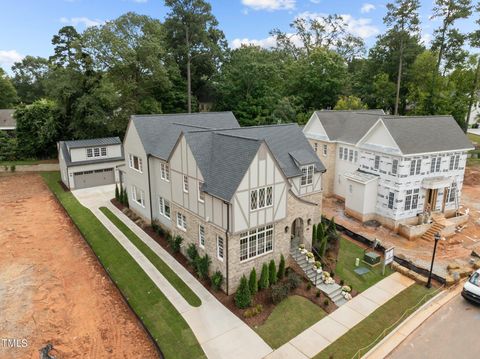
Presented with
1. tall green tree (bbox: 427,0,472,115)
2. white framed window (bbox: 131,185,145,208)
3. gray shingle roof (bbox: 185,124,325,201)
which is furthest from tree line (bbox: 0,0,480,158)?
gray shingle roof (bbox: 185,124,325,201)

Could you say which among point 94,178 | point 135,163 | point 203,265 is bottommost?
point 203,265

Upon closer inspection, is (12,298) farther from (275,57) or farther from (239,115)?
(275,57)

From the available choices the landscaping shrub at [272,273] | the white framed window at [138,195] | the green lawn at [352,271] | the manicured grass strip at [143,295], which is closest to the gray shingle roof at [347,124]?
the green lawn at [352,271]

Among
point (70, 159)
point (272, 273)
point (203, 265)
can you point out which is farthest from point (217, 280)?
point (70, 159)

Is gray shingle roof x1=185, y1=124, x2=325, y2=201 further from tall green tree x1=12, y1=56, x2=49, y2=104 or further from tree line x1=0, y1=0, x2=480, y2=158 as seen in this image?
tall green tree x1=12, y1=56, x2=49, y2=104

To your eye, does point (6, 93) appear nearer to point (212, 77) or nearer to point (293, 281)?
point (212, 77)

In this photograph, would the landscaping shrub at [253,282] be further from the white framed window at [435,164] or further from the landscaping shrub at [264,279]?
the white framed window at [435,164]
